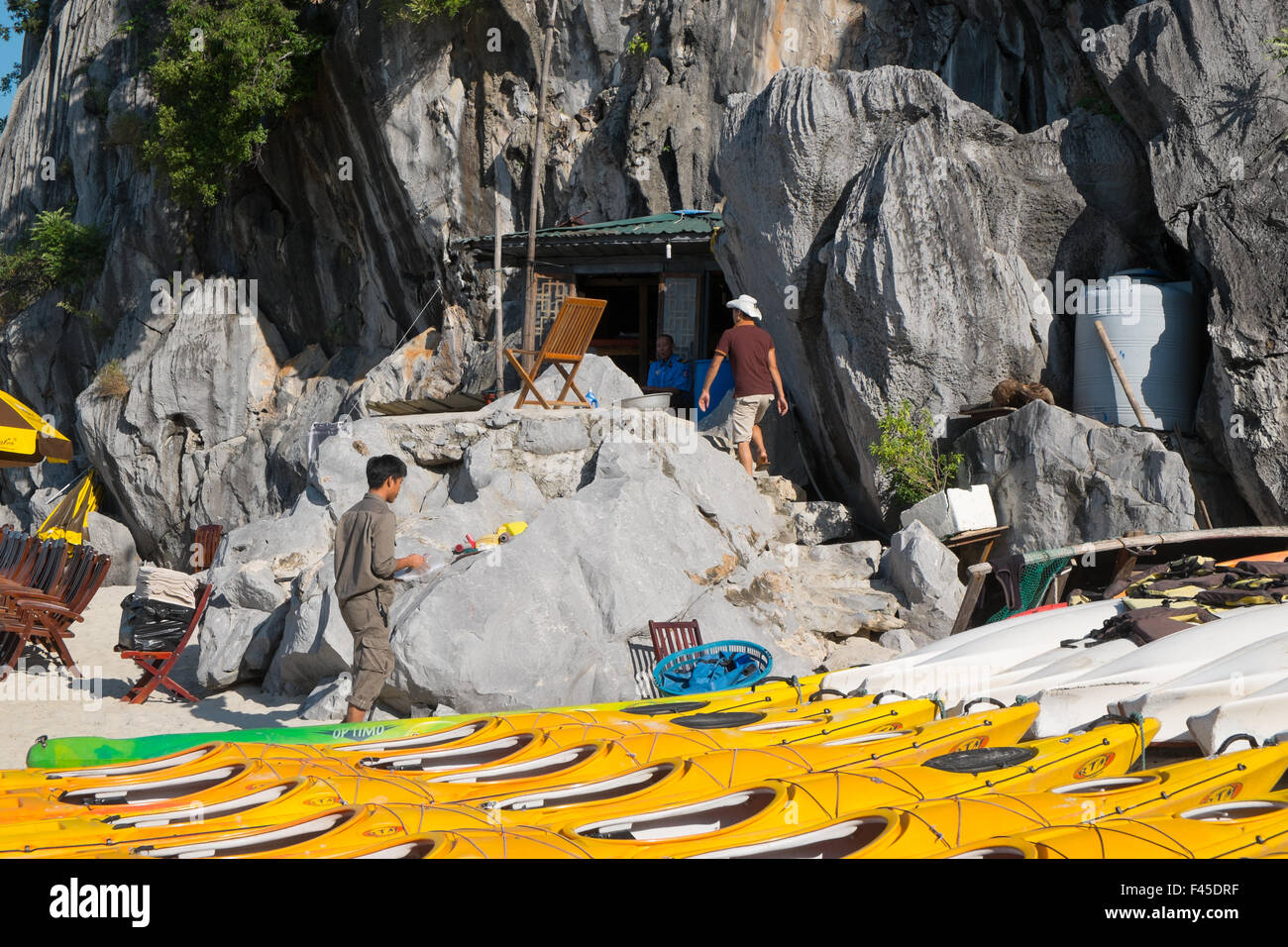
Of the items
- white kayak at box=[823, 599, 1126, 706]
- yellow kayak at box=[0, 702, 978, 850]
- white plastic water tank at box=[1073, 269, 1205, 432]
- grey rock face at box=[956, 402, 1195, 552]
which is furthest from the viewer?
white plastic water tank at box=[1073, 269, 1205, 432]

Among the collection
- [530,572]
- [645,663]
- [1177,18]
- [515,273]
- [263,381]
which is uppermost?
[1177,18]

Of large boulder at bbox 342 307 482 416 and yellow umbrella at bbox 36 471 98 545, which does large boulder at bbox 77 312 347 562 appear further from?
large boulder at bbox 342 307 482 416

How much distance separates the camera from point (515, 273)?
18.3 metres

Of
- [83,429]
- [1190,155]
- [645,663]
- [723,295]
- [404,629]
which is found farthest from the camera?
[83,429]

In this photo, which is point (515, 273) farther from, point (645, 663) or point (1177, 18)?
point (645, 663)

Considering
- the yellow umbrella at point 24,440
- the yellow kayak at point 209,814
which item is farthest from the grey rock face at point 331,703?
the yellow umbrella at point 24,440

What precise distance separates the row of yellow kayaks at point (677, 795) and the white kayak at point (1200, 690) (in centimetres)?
32

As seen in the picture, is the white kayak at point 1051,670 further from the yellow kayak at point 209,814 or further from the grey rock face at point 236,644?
the grey rock face at point 236,644

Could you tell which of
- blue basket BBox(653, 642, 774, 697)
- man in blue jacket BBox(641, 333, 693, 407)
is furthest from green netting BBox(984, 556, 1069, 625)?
man in blue jacket BBox(641, 333, 693, 407)

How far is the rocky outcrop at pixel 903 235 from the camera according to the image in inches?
442

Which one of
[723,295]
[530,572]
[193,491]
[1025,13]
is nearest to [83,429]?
[193,491]

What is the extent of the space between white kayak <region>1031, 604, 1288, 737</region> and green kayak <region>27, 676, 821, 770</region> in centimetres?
137

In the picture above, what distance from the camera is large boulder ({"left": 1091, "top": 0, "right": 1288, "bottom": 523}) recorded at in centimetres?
1002
